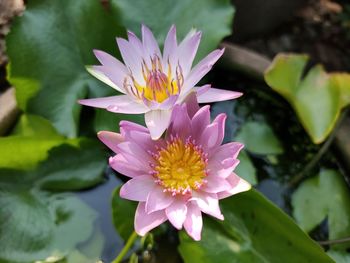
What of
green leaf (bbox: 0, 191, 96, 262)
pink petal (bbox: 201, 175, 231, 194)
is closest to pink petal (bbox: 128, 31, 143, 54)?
pink petal (bbox: 201, 175, 231, 194)

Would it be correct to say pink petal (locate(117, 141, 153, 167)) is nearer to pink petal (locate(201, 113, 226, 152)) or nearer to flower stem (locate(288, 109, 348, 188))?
pink petal (locate(201, 113, 226, 152))

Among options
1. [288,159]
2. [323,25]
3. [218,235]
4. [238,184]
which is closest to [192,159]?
[238,184]

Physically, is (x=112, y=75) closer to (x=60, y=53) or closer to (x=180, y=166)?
(x=180, y=166)

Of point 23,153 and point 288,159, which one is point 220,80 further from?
point 23,153

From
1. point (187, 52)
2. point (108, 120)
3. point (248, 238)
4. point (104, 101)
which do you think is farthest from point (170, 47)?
point (248, 238)

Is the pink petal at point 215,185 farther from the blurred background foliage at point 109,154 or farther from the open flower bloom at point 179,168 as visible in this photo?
the blurred background foliage at point 109,154
